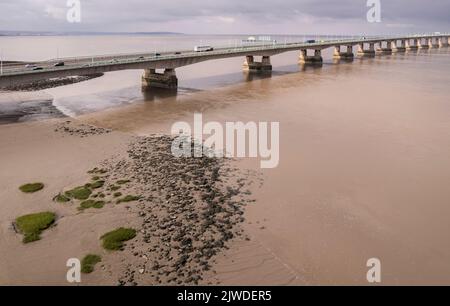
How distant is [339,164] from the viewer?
23719 millimetres

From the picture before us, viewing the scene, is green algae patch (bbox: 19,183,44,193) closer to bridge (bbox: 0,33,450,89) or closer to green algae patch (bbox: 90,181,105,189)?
green algae patch (bbox: 90,181,105,189)

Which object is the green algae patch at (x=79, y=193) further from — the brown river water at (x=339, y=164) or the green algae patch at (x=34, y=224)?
the brown river water at (x=339, y=164)

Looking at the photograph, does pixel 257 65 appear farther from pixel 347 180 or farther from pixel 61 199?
pixel 61 199

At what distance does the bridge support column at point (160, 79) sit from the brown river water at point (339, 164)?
2064mm

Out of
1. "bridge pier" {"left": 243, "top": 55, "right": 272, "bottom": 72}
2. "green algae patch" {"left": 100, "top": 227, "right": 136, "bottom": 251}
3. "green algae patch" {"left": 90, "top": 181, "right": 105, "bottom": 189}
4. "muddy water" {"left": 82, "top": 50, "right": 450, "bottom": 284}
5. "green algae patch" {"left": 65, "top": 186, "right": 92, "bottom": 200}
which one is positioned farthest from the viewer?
"bridge pier" {"left": 243, "top": 55, "right": 272, "bottom": 72}

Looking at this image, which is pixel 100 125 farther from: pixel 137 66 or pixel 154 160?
pixel 137 66

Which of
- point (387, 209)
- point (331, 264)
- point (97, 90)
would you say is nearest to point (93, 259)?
point (331, 264)

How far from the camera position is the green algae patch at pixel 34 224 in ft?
49.2

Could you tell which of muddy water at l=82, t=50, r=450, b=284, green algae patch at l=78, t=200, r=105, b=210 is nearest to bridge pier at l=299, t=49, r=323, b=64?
muddy water at l=82, t=50, r=450, b=284

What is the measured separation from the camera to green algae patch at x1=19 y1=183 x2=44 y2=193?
19.0m

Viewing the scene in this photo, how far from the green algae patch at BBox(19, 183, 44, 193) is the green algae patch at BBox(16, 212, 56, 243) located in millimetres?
2875

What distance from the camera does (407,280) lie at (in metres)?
12.9

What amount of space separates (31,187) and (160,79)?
35.3 meters

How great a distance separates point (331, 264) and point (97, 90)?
4548cm
